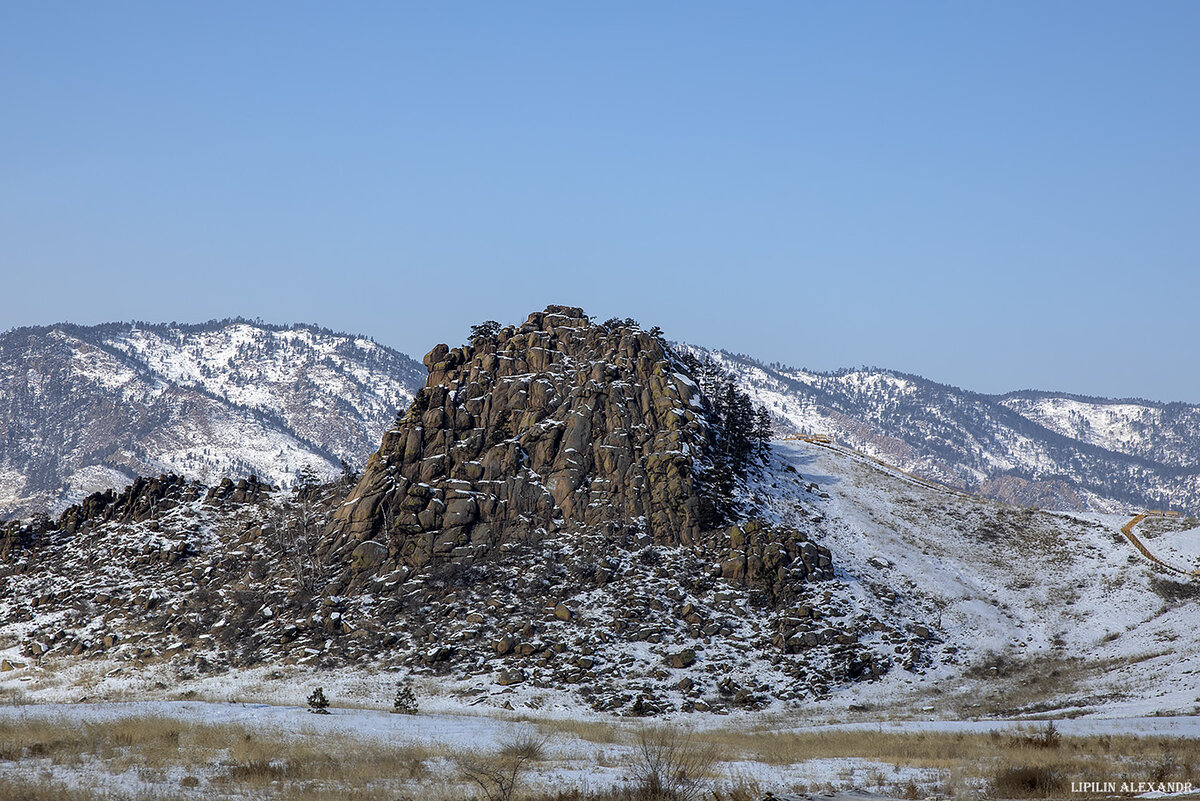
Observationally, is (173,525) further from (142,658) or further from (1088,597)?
(1088,597)

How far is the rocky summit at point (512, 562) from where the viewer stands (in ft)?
151

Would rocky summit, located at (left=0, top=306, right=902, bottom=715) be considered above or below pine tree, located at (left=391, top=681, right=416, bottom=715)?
above

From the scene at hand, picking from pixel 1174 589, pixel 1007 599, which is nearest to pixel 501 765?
pixel 1007 599

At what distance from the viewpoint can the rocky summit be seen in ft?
151

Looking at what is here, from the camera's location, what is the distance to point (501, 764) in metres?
19.3

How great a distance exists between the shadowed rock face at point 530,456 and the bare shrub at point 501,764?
33.2m

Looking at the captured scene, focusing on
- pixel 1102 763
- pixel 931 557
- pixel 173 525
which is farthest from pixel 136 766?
pixel 931 557

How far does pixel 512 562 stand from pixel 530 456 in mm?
8435

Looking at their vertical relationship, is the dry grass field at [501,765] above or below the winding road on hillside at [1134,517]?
below

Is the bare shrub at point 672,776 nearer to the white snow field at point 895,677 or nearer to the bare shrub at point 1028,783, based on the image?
the white snow field at point 895,677

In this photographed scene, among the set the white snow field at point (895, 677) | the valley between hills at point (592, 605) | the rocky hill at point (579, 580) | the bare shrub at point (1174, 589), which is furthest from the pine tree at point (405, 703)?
the bare shrub at point (1174, 589)

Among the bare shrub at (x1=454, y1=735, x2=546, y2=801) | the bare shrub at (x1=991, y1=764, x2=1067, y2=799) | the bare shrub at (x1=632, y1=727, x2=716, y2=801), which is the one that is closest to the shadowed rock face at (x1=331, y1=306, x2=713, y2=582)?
the bare shrub at (x1=454, y1=735, x2=546, y2=801)

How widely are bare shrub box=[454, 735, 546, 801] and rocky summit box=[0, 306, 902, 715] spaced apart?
1919cm

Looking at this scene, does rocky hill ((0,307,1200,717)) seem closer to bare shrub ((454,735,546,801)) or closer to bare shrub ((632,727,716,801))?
Result: bare shrub ((454,735,546,801))
